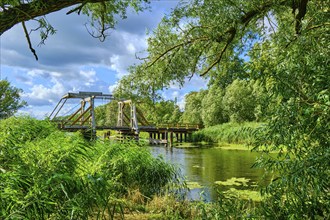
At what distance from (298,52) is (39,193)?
2.58 metres

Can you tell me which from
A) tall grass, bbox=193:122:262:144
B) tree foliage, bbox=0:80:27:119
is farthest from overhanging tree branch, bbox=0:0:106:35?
tree foliage, bbox=0:80:27:119

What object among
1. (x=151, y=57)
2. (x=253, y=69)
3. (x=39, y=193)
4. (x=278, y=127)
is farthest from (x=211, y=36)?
(x=39, y=193)

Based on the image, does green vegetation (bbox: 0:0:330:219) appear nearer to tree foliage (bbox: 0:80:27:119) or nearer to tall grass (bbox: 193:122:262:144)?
tall grass (bbox: 193:122:262:144)

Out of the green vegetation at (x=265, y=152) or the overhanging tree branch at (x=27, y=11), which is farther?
the overhanging tree branch at (x=27, y=11)

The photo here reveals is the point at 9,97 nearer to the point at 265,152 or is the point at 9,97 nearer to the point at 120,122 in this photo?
the point at 120,122

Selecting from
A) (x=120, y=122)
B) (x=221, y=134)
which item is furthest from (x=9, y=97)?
(x=221, y=134)

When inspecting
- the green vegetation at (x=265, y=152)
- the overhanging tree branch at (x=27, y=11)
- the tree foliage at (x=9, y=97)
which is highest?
the tree foliage at (x=9, y=97)

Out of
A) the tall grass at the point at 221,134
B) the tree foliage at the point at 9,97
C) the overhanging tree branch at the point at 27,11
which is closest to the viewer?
the overhanging tree branch at the point at 27,11

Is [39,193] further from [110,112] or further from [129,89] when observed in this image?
[110,112]

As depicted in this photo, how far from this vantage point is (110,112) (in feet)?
157

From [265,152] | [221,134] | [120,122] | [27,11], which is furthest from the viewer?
[120,122]

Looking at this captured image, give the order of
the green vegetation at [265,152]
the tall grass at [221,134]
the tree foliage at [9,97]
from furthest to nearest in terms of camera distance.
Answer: the tree foliage at [9,97]
the tall grass at [221,134]
the green vegetation at [265,152]

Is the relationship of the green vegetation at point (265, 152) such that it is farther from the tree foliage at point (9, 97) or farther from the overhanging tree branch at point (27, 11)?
the tree foliage at point (9, 97)

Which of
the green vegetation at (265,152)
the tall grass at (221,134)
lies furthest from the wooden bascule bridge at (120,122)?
the green vegetation at (265,152)
